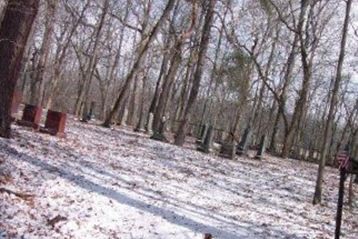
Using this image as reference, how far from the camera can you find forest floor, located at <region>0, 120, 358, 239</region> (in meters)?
8.43

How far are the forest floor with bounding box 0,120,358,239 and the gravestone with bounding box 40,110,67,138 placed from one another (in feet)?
1.11

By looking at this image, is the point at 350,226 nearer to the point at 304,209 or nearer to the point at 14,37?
the point at 304,209

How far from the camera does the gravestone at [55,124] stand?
15016 millimetres

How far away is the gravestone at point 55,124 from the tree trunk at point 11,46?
277cm

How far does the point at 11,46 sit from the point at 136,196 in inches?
174

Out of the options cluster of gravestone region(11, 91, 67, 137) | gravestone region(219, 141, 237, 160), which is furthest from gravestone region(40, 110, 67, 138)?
gravestone region(219, 141, 237, 160)

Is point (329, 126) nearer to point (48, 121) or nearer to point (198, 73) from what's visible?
point (48, 121)

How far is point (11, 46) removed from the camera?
12.1 meters

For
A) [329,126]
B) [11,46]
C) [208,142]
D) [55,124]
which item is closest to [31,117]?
[55,124]

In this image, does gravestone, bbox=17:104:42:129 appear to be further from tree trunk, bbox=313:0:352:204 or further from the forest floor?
tree trunk, bbox=313:0:352:204

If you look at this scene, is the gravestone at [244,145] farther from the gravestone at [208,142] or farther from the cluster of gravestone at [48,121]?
the cluster of gravestone at [48,121]

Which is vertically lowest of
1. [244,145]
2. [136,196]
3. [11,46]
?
[136,196]

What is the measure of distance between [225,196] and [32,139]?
15.8 ft

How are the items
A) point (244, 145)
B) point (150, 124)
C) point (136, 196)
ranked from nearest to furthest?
1. point (136, 196)
2. point (244, 145)
3. point (150, 124)
